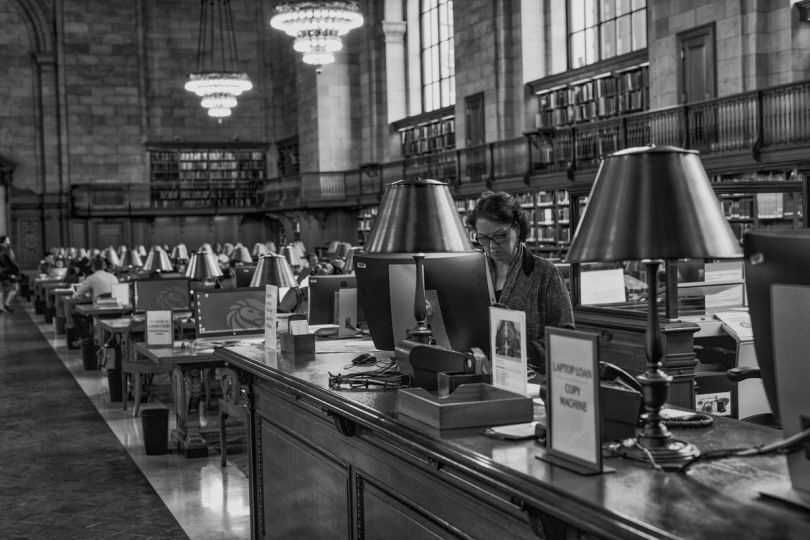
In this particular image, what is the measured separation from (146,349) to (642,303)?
312 centimetres

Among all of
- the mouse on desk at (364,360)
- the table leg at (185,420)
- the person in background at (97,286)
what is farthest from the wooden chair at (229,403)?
the person in background at (97,286)

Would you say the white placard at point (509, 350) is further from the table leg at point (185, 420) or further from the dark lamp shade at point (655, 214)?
the table leg at point (185, 420)

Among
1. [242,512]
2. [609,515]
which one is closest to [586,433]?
[609,515]

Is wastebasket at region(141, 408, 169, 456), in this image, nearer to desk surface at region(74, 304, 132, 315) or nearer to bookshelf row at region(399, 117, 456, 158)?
desk surface at region(74, 304, 132, 315)

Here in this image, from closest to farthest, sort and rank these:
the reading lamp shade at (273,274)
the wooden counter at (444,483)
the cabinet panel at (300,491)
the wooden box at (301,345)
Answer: the wooden counter at (444,483)
the cabinet panel at (300,491)
the wooden box at (301,345)
the reading lamp shade at (273,274)

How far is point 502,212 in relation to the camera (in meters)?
3.70

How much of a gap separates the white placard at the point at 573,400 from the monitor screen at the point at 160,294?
20.8ft

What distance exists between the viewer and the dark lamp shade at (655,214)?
1.95 metres

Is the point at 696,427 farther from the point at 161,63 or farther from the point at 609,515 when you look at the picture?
the point at 161,63

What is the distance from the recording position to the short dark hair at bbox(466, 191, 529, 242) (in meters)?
3.70

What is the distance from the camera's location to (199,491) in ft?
18.1

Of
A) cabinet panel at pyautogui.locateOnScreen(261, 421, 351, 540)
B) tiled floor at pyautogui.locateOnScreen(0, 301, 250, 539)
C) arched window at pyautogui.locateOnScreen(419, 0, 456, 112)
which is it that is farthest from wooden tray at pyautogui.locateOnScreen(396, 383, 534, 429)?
arched window at pyautogui.locateOnScreen(419, 0, 456, 112)

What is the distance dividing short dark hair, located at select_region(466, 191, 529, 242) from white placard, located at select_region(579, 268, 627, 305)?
215 cm

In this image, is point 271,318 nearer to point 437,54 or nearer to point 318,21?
point 318,21
